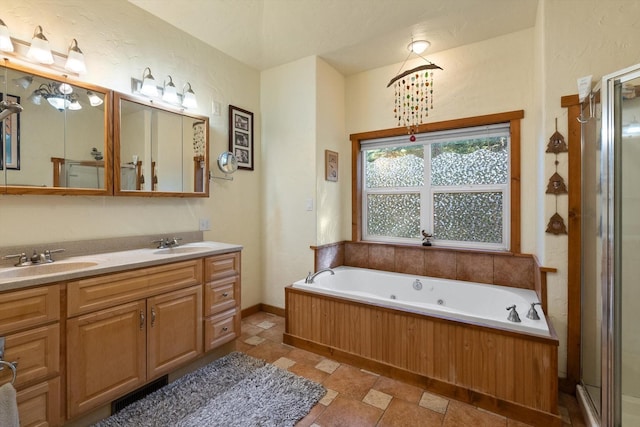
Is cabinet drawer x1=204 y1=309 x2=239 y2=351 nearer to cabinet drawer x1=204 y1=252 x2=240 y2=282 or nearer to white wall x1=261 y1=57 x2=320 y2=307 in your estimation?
cabinet drawer x1=204 y1=252 x2=240 y2=282

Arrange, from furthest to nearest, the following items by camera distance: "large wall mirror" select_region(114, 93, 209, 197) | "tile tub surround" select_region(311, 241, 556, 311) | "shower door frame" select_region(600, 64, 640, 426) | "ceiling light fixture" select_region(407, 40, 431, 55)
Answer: "ceiling light fixture" select_region(407, 40, 431, 55), "tile tub surround" select_region(311, 241, 556, 311), "large wall mirror" select_region(114, 93, 209, 197), "shower door frame" select_region(600, 64, 640, 426)

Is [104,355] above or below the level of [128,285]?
below

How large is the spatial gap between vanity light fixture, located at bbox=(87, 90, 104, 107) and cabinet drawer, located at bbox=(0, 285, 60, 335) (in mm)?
1208

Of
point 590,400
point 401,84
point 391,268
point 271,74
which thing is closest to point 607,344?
point 590,400

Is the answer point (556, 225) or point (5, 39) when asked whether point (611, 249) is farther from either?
point (5, 39)

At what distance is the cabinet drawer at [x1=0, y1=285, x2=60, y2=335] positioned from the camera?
4.15ft

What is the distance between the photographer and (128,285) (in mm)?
1679

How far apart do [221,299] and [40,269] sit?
3.41ft

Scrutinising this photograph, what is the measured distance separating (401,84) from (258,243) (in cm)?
223

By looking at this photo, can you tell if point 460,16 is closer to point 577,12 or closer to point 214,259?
point 577,12

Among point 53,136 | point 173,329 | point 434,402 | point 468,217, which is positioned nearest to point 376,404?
point 434,402

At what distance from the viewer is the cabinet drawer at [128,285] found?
1.49 metres

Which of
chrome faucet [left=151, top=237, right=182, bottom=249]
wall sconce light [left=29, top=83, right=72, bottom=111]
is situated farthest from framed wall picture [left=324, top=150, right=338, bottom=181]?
wall sconce light [left=29, top=83, right=72, bottom=111]

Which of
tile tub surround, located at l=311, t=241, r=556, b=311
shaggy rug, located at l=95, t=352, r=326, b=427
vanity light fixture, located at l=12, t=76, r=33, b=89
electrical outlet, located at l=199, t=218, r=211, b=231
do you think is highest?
vanity light fixture, located at l=12, t=76, r=33, b=89
